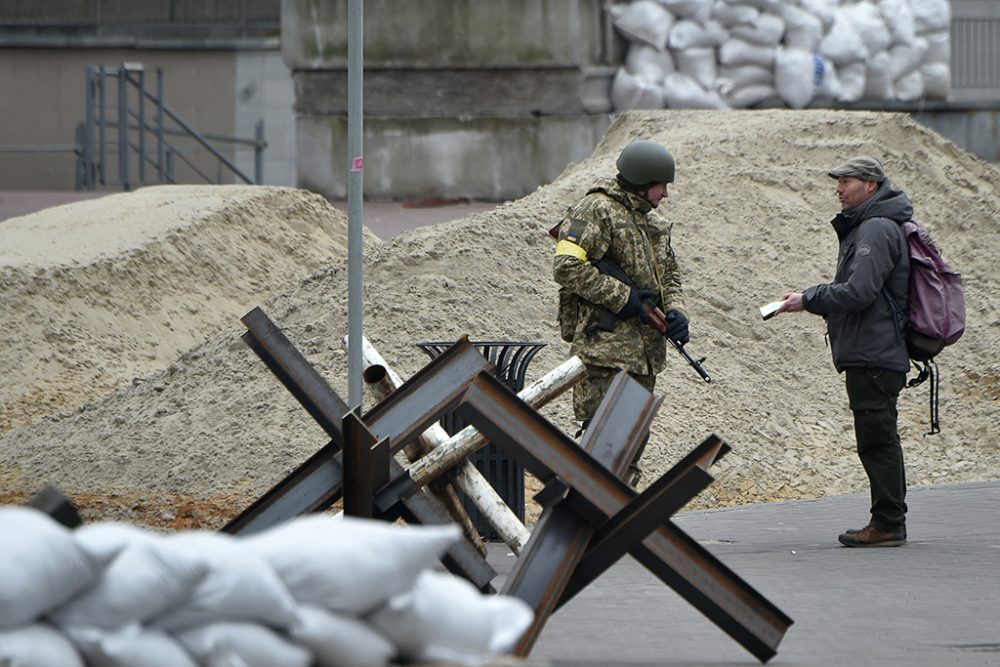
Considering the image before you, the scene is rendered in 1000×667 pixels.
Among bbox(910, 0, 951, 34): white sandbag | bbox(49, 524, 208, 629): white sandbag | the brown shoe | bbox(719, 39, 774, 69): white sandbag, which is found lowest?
the brown shoe

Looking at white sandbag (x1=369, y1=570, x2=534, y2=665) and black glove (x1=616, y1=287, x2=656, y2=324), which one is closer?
white sandbag (x1=369, y1=570, x2=534, y2=665)

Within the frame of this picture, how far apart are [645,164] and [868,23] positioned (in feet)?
45.9

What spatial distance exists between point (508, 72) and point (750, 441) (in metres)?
10.7

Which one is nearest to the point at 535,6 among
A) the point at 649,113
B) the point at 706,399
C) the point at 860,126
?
the point at 649,113

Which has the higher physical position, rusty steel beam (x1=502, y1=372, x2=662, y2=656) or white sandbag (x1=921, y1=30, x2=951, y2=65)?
white sandbag (x1=921, y1=30, x2=951, y2=65)

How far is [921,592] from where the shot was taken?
7625 millimetres

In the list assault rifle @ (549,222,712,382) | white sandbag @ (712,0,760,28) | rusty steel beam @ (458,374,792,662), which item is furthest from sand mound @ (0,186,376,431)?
rusty steel beam @ (458,374,792,662)

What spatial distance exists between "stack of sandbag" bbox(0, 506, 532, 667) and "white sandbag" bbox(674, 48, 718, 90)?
58.3ft

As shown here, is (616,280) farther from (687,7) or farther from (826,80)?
(826,80)

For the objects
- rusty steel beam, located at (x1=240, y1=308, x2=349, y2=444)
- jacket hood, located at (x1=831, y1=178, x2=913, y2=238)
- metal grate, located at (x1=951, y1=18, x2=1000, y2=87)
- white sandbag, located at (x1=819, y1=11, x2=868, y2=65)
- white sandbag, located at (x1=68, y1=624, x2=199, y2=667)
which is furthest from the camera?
metal grate, located at (x1=951, y1=18, x2=1000, y2=87)

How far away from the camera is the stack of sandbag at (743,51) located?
68.9 feet

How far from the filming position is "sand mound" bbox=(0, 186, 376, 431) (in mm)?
15375

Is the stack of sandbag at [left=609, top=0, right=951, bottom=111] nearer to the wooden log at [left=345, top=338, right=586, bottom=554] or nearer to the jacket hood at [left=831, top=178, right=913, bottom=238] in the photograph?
the jacket hood at [left=831, top=178, right=913, bottom=238]

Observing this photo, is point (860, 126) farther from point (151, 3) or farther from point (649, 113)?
point (151, 3)
